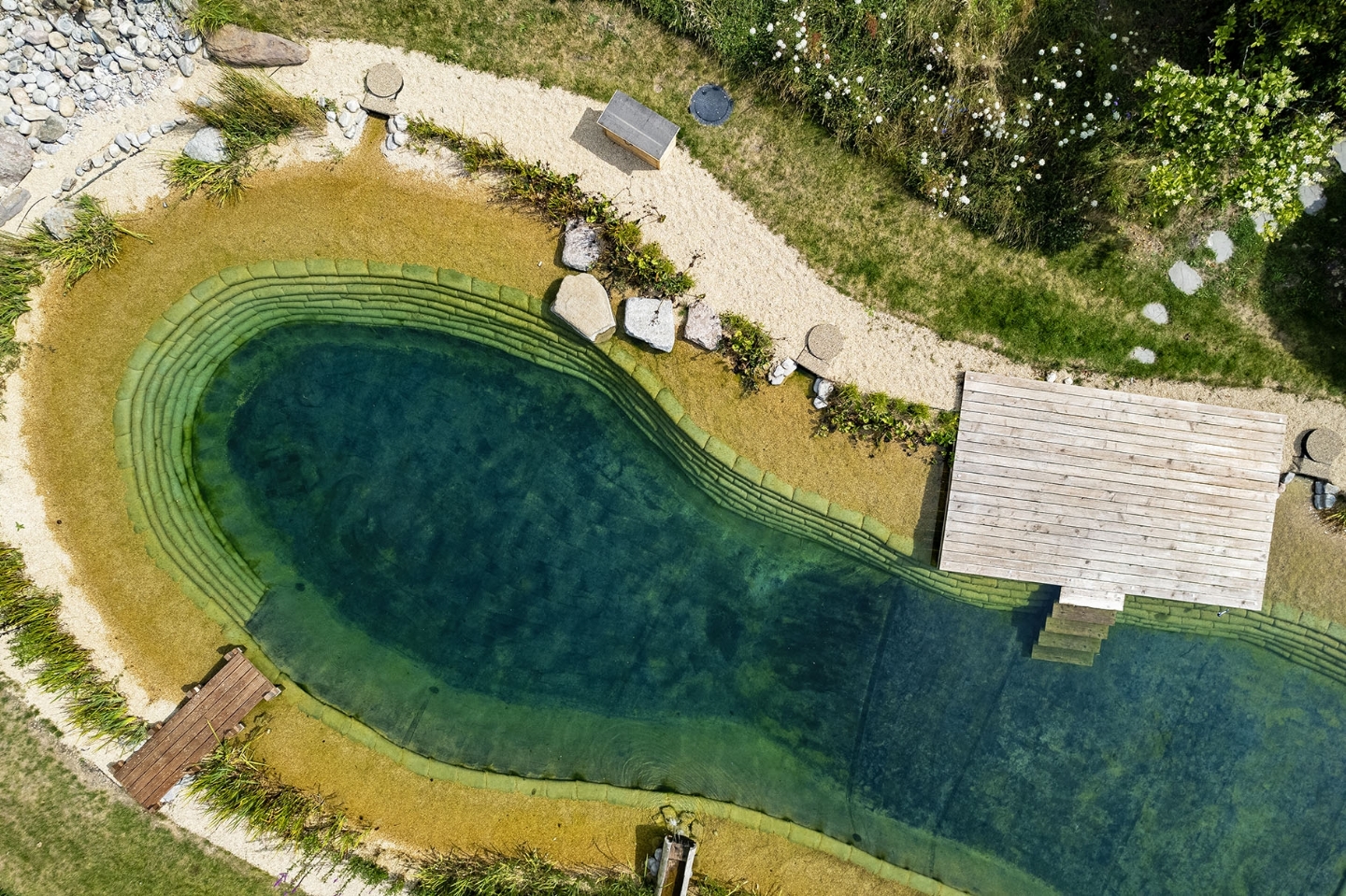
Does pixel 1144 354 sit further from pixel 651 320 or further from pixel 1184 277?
pixel 651 320

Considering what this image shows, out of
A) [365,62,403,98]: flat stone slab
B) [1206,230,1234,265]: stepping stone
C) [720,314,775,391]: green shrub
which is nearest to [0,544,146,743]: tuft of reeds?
[365,62,403,98]: flat stone slab

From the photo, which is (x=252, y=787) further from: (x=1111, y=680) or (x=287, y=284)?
(x=1111, y=680)

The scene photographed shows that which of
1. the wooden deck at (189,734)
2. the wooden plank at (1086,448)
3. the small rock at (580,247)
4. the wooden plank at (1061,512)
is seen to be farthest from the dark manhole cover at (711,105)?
the wooden deck at (189,734)

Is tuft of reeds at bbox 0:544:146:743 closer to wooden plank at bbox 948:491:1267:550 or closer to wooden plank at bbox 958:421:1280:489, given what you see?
wooden plank at bbox 948:491:1267:550

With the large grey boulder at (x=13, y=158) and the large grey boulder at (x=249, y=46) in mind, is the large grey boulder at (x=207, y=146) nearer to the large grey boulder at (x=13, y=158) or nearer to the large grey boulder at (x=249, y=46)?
the large grey boulder at (x=249, y=46)

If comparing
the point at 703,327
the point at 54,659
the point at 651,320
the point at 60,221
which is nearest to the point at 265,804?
the point at 54,659

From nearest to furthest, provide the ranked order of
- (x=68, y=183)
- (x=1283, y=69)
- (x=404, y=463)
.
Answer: (x=1283, y=69)
(x=68, y=183)
(x=404, y=463)

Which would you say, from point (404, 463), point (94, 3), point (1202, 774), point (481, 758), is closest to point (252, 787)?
point (481, 758)
